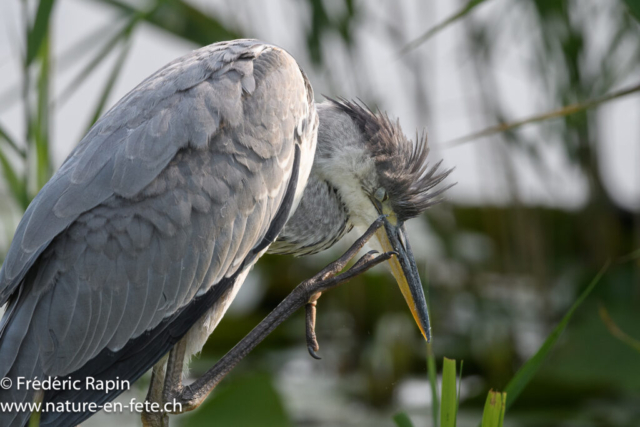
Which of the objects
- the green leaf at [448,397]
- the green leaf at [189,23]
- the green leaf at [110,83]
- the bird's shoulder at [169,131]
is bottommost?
the green leaf at [448,397]

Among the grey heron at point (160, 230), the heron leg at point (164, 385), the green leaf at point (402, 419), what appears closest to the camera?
the green leaf at point (402, 419)

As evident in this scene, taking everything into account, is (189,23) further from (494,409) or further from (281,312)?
(494,409)

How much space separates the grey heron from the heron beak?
0.12 meters

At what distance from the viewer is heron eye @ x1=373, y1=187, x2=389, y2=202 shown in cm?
231

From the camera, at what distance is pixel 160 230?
75.5 inches

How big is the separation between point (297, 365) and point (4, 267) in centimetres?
264

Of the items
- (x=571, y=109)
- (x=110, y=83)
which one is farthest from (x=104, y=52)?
A: (x=571, y=109)

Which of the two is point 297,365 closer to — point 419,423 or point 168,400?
point 419,423

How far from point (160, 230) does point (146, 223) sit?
0.14ft

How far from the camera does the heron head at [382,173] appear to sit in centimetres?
229

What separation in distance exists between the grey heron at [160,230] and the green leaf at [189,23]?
0.86 m

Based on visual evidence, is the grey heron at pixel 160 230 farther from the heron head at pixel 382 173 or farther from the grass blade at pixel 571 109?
the grass blade at pixel 571 109

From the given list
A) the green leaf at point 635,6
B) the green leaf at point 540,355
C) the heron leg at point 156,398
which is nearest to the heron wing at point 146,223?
the heron leg at point 156,398

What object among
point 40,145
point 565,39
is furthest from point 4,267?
point 565,39
